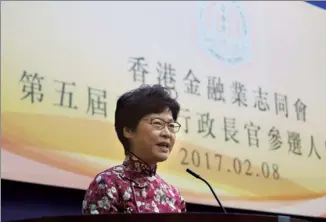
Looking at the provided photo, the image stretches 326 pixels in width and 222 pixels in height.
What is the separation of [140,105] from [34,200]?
3.30 feet

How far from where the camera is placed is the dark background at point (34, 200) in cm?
210

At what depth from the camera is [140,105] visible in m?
1.26

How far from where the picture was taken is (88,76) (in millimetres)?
2238

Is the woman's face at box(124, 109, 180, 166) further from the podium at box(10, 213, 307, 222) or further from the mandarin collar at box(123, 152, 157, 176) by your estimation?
the podium at box(10, 213, 307, 222)

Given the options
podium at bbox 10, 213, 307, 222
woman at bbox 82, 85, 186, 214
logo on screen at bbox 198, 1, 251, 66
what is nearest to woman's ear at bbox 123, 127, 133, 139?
woman at bbox 82, 85, 186, 214

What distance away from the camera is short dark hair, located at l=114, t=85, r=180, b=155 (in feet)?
4.13

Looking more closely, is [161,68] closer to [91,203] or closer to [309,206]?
[309,206]

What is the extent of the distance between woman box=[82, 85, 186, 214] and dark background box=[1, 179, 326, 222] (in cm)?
90

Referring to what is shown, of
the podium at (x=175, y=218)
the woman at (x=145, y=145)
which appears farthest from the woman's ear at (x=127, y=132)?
the podium at (x=175, y=218)

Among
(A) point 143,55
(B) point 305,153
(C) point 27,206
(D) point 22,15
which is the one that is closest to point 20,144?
(C) point 27,206

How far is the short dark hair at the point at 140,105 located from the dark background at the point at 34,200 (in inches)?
34.9

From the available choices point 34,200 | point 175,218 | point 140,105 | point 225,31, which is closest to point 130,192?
point 140,105

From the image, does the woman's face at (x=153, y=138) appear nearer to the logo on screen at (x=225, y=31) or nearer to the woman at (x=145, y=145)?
the woman at (x=145, y=145)

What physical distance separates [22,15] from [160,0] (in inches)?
23.5
